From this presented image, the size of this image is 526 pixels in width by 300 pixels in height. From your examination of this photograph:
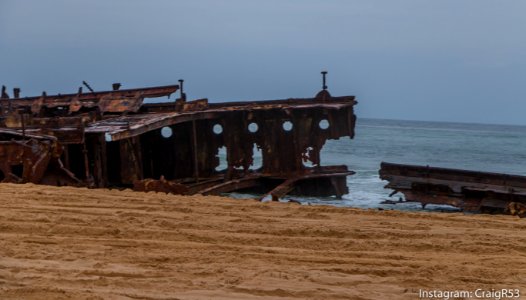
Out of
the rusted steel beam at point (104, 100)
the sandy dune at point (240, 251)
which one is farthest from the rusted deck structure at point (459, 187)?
the rusted steel beam at point (104, 100)

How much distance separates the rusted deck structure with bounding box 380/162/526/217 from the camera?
37.7ft

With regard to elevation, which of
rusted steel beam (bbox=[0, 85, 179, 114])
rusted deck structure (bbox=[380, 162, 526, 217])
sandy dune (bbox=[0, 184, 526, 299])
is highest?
rusted steel beam (bbox=[0, 85, 179, 114])

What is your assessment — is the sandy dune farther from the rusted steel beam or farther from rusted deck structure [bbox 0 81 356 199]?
the rusted steel beam

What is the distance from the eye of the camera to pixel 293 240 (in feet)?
19.4

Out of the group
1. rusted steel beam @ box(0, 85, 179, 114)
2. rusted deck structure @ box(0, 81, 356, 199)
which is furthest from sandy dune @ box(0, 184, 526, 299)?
rusted steel beam @ box(0, 85, 179, 114)

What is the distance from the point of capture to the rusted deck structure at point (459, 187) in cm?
1148

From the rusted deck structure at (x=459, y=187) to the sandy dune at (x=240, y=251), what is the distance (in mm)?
3880

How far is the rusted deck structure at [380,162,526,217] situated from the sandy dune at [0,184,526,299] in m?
3.88

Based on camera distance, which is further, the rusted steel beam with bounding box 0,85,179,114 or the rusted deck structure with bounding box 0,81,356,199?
the rusted steel beam with bounding box 0,85,179,114

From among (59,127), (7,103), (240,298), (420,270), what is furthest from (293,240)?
(7,103)

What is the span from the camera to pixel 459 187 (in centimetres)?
1239

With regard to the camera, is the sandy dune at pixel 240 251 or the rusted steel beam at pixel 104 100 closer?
the sandy dune at pixel 240 251

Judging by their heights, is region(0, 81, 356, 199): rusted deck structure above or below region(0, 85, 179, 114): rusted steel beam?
below

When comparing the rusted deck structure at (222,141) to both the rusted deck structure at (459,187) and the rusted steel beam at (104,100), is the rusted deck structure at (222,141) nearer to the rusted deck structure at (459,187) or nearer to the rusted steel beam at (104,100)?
the rusted steel beam at (104,100)
